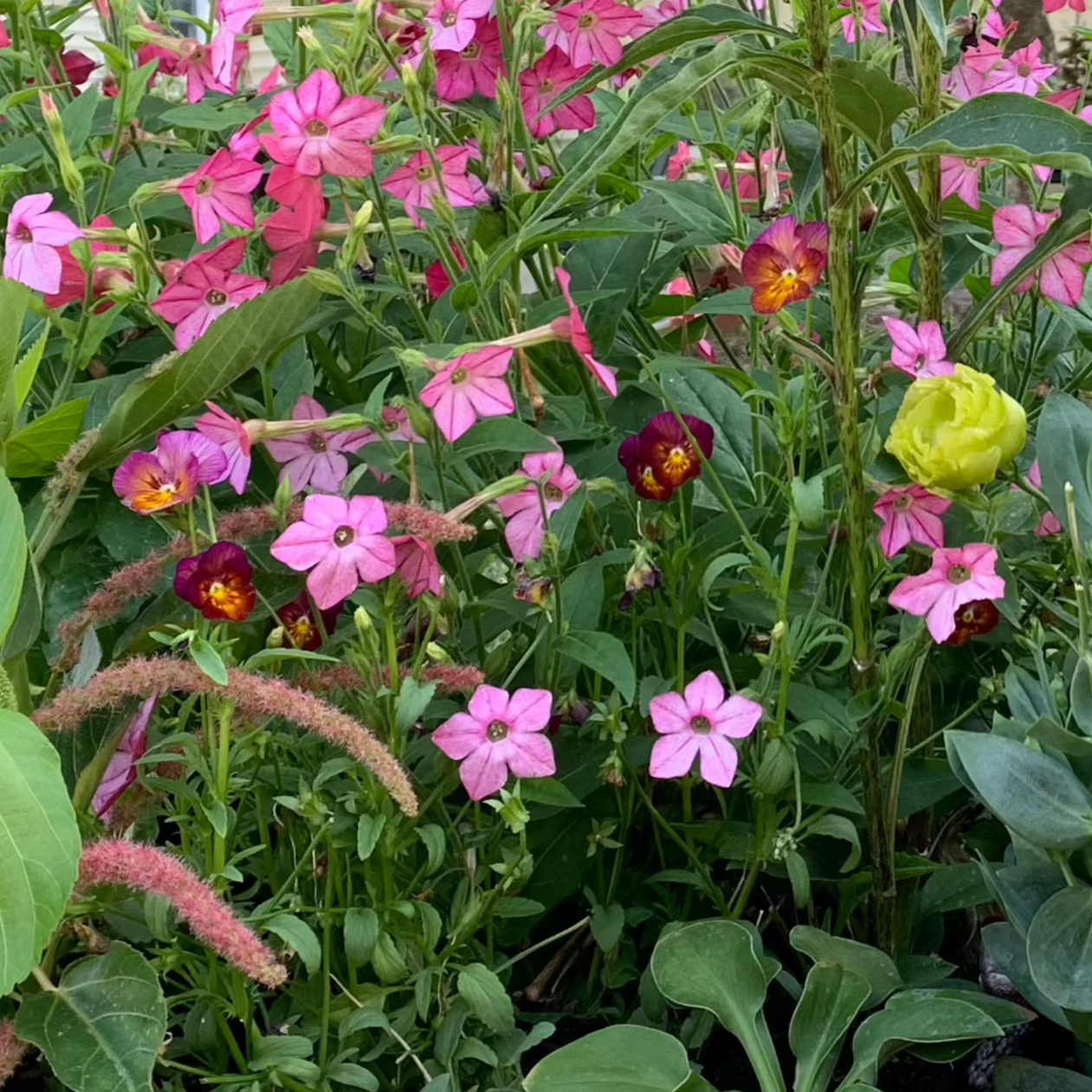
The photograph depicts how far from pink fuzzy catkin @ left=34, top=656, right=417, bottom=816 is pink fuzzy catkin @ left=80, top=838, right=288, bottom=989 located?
73 mm

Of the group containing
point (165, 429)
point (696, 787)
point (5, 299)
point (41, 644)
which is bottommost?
point (696, 787)

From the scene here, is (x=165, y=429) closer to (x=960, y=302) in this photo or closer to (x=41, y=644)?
(x=41, y=644)

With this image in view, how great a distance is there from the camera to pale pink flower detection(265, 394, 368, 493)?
893mm

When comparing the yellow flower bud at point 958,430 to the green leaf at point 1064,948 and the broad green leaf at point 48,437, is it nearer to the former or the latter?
the green leaf at point 1064,948

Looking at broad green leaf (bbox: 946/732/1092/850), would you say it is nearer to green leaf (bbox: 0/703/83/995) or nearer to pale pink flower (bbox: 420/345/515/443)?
pale pink flower (bbox: 420/345/515/443)

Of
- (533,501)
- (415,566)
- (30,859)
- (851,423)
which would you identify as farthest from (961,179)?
(30,859)

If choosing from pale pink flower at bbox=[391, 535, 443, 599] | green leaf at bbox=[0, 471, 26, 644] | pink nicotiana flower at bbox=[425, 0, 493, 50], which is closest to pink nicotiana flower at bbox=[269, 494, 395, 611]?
pale pink flower at bbox=[391, 535, 443, 599]

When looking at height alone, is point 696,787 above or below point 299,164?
below

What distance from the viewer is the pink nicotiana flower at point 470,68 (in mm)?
915

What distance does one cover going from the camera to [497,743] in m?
0.73

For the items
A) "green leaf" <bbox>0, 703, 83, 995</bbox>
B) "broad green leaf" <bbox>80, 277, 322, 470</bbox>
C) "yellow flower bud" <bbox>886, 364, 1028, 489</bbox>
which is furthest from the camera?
"broad green leaf" <bbox>80, 277, 322, 470</bbox>

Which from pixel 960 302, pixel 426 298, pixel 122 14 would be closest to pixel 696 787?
pixel 426 298

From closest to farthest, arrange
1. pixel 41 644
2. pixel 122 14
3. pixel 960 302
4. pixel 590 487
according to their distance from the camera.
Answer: pixel 590 487 → pixel 41 644 → pixel 122 14 → pixel 960 302

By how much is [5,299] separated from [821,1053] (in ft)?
1.95
